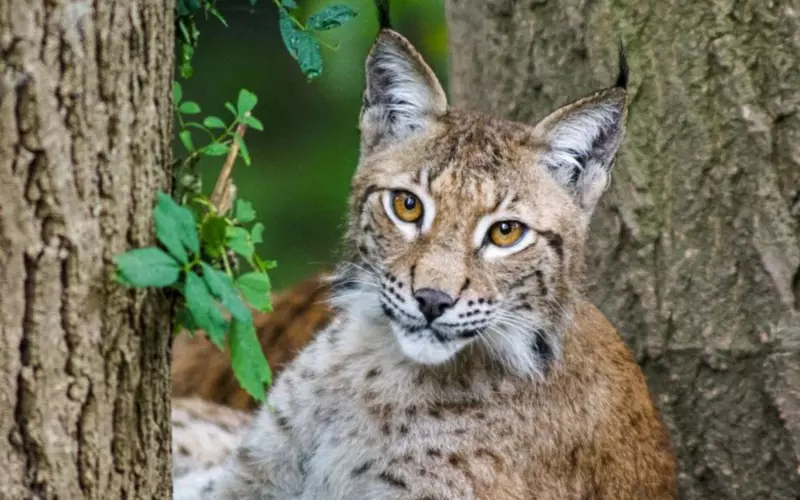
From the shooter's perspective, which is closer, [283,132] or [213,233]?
[213,233]

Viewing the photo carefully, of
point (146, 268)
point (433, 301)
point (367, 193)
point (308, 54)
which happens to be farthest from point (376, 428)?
point (146, 268)

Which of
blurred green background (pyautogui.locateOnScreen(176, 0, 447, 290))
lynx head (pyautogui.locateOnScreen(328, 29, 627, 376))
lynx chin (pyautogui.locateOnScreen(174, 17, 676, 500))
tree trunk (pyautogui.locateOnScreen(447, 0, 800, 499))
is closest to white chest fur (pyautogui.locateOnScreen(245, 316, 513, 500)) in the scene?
lynx chin (pyautogui.locateOnScreen(174, 17, 676, 500))

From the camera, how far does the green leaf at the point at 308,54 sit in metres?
3.48

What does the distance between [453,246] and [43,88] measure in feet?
5.02

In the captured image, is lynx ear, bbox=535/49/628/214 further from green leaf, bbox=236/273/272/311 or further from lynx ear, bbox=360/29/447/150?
green leaf, bbox=236/273/272/311

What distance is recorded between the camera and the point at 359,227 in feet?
13.7

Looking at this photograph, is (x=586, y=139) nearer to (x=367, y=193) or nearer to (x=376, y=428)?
(x=367, y=193)

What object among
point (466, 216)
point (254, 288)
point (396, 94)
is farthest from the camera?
point (396, 94)

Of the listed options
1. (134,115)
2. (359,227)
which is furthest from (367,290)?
(134,115)

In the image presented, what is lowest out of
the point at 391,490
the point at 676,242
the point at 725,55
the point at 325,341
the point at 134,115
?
the point at 391,490

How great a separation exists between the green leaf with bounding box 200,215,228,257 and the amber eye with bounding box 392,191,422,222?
1026mm

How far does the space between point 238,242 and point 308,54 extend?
67cm

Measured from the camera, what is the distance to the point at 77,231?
9.23 ft

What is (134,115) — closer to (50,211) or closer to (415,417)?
(50,211)
